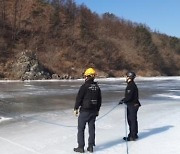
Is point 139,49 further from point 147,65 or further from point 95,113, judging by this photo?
point 95,113

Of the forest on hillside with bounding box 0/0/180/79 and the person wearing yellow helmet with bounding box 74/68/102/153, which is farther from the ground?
the forest on hillside with bounding box 0/0/180/79

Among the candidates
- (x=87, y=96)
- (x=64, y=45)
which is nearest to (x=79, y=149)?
(x=87, y=96)

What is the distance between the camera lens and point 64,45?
66188 millimetres

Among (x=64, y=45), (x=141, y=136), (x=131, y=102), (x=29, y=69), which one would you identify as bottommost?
(x=141, y=136)

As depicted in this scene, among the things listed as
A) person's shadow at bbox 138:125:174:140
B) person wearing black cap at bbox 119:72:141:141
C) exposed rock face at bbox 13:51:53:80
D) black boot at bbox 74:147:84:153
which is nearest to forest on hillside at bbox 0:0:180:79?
exposed rock face at bbox 13:51:53:80

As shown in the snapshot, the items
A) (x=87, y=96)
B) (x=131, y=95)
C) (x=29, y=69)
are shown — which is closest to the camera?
(x=87, y=96)

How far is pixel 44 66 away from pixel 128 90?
46260 millimetres

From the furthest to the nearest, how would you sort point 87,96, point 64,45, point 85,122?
point 64,45
point 85,122
point 87,96

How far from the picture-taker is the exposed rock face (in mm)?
48725

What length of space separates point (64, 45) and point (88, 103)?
5875 cm

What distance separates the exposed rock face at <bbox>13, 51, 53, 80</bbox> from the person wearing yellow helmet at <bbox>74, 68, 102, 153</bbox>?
40610 millimetres

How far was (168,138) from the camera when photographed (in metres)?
9.54

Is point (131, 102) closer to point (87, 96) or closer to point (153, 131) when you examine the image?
point (153, 131)

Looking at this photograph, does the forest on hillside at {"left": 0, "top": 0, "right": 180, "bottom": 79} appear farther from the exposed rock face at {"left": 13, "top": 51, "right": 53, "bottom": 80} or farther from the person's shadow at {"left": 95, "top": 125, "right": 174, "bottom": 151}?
the person's shadow at {"left": 95, "top": 125, "right": 174, "bottom": 151}
